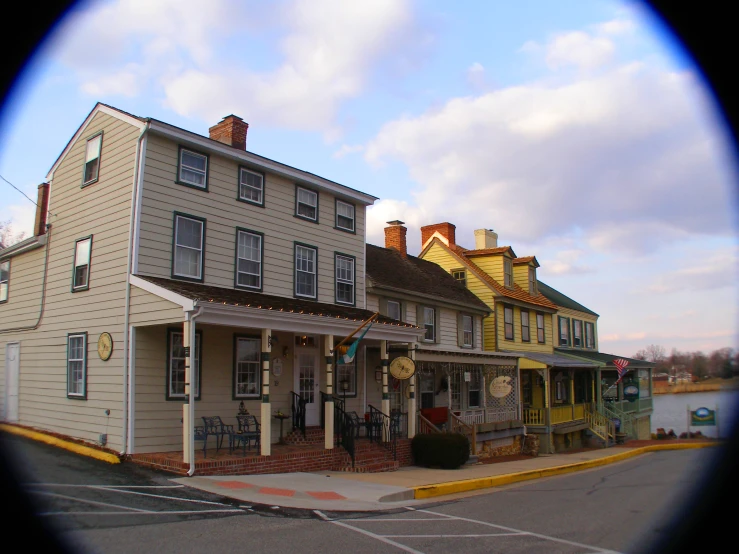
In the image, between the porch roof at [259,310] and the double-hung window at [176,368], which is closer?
the porch roof at [259,310]

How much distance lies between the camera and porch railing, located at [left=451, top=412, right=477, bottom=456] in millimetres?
20656

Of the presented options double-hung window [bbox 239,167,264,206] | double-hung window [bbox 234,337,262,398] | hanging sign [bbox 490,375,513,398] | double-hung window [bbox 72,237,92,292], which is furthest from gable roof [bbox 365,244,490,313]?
double-hung window [bbox 72,237,92,292]

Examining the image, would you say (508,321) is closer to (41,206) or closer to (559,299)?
(559,299)

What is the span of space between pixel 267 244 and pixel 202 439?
227 inches

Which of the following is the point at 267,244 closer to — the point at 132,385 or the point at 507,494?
the point at 132,385

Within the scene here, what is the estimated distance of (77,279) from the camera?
1662 centimetres

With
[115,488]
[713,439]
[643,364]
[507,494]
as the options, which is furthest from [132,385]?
[643,364]

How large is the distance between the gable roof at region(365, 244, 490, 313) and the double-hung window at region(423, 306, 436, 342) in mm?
696

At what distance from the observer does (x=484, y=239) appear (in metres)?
33.4

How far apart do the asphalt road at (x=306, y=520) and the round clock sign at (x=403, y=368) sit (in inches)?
208

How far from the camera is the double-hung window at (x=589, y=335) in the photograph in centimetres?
3900

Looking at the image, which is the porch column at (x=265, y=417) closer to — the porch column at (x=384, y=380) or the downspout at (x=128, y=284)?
the downspout at (x=128, y=284)

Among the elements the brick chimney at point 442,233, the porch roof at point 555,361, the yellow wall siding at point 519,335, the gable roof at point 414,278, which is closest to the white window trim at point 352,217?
the gable roof at point 414,278

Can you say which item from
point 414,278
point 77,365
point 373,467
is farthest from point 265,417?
point 414,278
